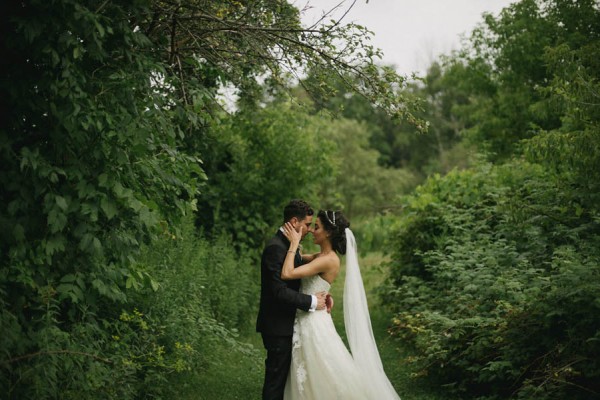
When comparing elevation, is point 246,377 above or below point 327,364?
below

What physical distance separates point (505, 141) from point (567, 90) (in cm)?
1334

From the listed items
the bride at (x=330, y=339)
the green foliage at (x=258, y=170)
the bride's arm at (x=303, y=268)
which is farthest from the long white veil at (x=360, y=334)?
the green foliage at (x=258, y=170)

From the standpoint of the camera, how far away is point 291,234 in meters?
5.50

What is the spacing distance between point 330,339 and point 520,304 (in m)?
2.25

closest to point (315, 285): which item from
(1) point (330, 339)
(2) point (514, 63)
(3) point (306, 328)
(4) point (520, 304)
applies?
(3) point (306, 328)

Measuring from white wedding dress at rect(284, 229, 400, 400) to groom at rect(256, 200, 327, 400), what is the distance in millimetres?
87

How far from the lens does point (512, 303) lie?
21.4ft

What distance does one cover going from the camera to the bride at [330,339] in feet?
17.6

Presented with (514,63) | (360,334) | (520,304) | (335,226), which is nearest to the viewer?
(335,226)

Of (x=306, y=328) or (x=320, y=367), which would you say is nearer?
(x=320, y=367)

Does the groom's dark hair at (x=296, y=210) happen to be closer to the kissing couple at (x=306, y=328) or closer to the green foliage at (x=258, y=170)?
the kissing couple at (x=306, y=328)

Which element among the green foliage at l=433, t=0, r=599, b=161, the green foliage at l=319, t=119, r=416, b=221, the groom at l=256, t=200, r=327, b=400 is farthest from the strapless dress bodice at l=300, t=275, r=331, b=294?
the green foliage at l=319, t=119, r=416, b=221

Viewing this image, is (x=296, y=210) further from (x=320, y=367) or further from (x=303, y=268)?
(x=320, y=367)

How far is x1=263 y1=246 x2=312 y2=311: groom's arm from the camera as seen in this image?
5305mm
